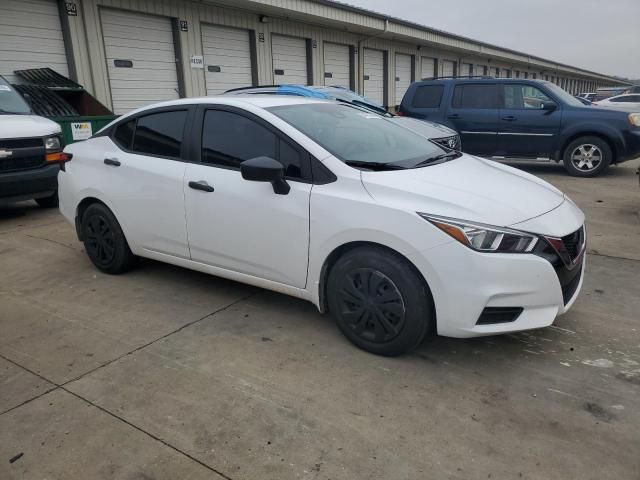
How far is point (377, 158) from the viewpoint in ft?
10.8

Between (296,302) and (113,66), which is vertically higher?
(113,66)

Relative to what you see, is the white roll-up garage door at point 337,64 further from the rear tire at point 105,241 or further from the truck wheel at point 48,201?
the rear tire at point 105,241

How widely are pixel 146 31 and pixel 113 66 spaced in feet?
4.20

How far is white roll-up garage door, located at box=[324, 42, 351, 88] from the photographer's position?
17.1 meters

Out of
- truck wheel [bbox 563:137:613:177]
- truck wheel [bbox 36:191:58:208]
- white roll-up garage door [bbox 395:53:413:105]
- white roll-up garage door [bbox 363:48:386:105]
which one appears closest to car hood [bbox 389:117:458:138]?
truck wheel [bbox 563:137:613:177]

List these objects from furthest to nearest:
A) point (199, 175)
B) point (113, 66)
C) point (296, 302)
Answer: point (113, 66)
point (296, 302)
point (199, 175)

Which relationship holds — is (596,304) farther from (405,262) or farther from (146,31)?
(146,31)

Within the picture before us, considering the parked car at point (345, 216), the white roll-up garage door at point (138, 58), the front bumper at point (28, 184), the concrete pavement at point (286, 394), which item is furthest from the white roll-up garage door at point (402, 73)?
the concrete pavement at point (286, 394)

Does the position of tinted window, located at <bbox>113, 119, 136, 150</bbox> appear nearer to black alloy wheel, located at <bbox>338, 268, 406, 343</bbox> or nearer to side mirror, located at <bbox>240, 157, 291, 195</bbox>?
side mirror, located at <bbox>240, 157, 291, 195</bbox>

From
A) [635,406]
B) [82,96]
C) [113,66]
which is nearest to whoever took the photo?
[635,406]

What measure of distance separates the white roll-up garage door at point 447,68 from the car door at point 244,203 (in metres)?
23.6

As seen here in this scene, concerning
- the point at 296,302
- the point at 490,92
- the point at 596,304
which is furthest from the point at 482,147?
the point at 296,302

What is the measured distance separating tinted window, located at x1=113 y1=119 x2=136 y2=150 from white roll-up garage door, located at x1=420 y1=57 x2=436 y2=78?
69.4 feet

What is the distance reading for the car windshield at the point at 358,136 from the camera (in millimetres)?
3257
